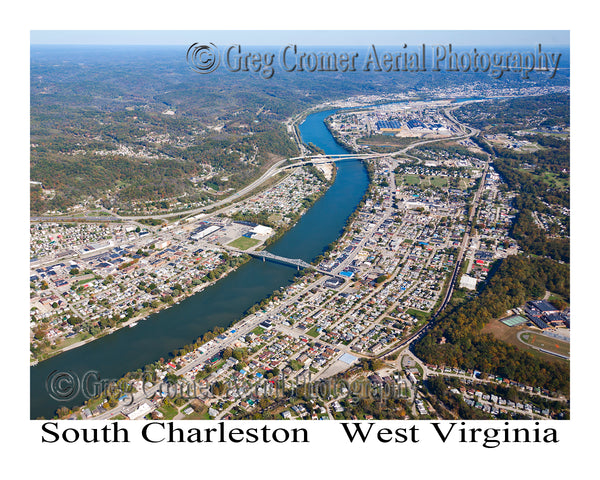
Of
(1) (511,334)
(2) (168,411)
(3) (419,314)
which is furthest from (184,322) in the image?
(1) (511,334)

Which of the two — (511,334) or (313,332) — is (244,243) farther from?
(511,334)

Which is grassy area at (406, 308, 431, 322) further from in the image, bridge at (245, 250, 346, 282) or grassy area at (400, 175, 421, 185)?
grassy area at (400, 175, 421, 185)

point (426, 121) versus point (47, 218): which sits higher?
point (426, 121)

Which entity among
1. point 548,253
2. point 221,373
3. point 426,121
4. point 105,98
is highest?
point 105,98

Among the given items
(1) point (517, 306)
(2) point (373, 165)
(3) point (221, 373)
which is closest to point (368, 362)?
(3) point (221, 373)

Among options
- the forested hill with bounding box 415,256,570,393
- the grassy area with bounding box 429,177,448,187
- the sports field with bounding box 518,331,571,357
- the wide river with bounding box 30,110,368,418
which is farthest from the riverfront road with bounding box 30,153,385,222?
the sports field with bounding box 518,331,571,357

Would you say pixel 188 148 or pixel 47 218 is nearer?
pixel 47 218

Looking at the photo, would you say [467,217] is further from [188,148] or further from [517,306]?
[188,148]

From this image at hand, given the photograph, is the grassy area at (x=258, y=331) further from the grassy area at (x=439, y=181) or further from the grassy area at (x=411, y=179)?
the grassy area at (x=439, y=181)
